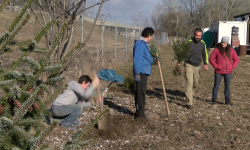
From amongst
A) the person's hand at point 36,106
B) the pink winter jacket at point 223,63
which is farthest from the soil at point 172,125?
the person's hand at point 36,106

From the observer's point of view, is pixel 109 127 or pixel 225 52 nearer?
pixel 109 127

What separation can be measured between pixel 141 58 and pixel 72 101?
1.52 m

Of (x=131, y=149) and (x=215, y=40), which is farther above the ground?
(x=215, y=40)

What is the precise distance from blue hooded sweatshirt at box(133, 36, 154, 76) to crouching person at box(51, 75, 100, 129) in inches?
34.8

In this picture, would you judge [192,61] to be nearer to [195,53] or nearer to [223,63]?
[195,53]

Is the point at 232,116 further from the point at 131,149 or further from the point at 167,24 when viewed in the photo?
the point at 167,24

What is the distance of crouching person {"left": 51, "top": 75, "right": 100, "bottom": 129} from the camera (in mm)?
5168

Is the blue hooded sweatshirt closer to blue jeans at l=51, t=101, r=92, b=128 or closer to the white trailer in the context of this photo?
blue jeans at l=51, t=101, r=92, b=128

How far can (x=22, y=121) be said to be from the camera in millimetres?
1499

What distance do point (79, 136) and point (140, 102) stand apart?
446cm

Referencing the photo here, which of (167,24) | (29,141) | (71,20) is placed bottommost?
(29,141)

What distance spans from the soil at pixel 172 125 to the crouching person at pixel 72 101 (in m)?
0.21

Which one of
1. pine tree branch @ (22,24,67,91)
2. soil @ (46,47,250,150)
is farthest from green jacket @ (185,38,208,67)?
pine tree branch @ (22,24,67,91)

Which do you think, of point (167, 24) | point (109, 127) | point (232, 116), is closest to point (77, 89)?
point (109, 127)
